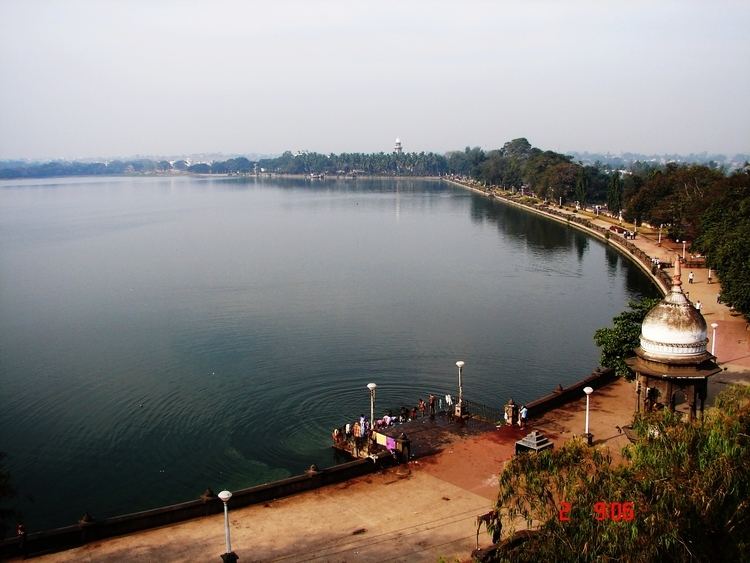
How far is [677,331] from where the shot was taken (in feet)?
76.9

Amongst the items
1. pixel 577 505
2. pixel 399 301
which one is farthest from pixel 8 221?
pixel 577 505

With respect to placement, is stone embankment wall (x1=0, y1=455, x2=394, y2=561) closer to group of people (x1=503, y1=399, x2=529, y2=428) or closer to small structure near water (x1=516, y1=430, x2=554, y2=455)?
small structure near water (x1=516, y1=430, x2=554, y2=455)

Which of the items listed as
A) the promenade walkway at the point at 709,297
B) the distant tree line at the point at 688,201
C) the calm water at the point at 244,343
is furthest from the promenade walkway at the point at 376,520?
the distant tree line at the point at 688,201

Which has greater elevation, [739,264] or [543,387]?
[739,264]

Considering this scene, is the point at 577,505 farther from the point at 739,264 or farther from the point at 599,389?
the point at 739,264

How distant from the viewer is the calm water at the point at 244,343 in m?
29.0

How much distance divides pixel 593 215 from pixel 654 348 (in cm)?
9067

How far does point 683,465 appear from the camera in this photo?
13125mm

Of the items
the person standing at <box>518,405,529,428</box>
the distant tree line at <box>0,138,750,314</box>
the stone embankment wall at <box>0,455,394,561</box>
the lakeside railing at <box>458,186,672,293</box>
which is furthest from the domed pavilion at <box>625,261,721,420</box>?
the lakeside railing at <box>458,186,672,293</box>

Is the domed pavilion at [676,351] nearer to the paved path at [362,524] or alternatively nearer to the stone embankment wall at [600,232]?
the paved path at [362,524]

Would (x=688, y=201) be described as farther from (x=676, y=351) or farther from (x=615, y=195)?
(x=676, y=351)

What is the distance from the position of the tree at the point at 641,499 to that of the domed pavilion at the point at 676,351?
29.3 feet
